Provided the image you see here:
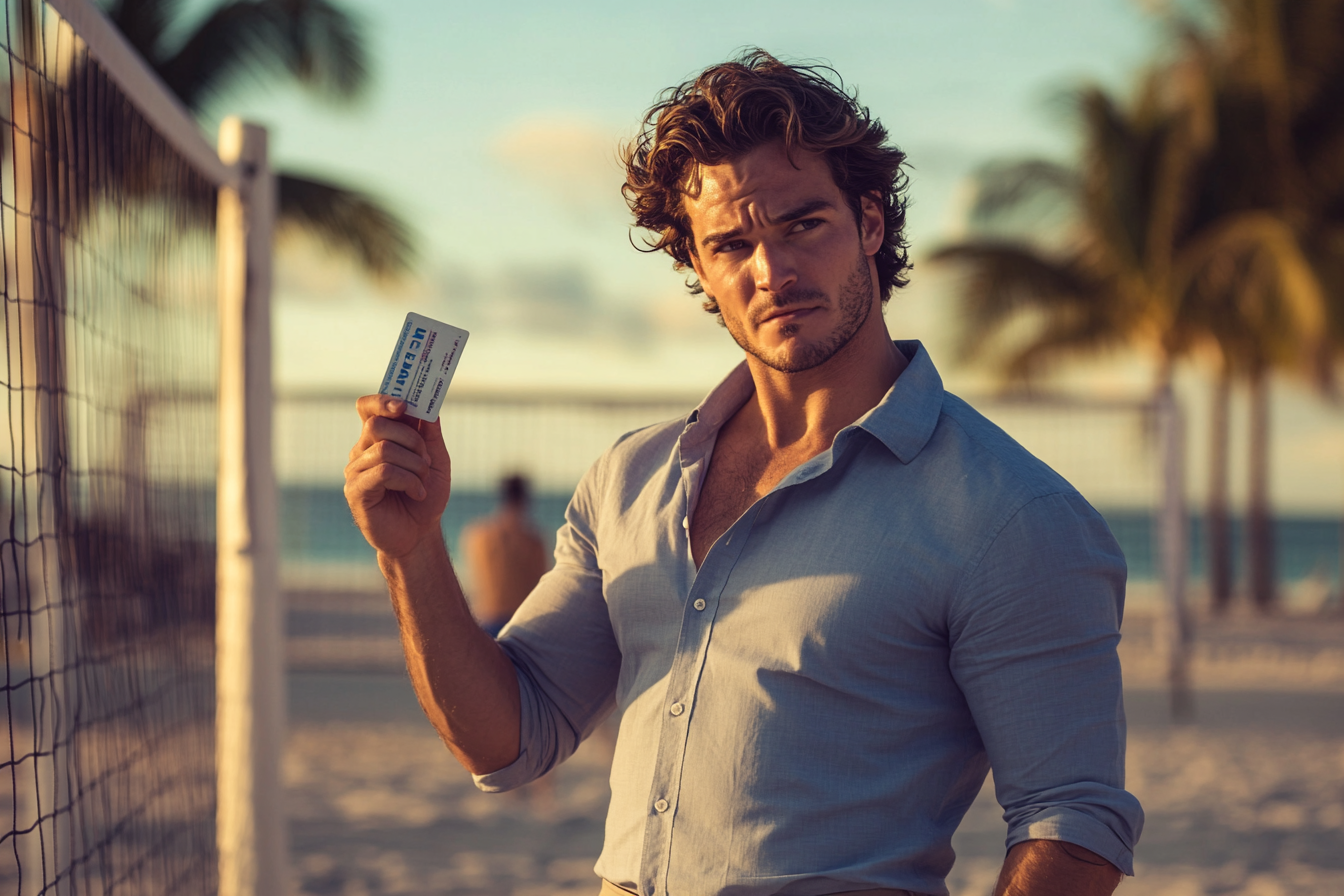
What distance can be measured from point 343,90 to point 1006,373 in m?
12.3

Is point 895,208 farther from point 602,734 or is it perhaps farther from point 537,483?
point 537,483

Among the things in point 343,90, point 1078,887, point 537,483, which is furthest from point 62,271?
point 343,90

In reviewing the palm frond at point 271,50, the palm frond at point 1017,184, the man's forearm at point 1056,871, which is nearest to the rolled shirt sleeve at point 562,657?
the man's forearm at point 1056,871

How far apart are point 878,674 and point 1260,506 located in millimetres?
23336

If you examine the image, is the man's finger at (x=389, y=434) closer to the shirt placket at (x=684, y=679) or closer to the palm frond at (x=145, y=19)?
the shirt placket at (x=684, y=679)

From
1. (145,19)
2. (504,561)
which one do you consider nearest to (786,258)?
(504,561)

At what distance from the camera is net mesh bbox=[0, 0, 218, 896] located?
284 cm

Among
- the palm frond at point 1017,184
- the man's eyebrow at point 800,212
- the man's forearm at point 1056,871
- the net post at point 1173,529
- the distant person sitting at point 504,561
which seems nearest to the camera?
the man's forearm at point 1056,871

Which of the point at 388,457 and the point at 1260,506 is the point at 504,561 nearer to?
the point at 388,457

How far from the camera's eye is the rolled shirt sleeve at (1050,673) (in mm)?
1560

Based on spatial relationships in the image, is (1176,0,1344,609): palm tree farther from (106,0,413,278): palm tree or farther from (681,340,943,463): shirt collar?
(681,340,943,463): shirt collar

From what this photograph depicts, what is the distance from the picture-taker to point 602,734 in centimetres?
791

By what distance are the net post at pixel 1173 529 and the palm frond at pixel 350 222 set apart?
335 inches

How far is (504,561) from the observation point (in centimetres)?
728
